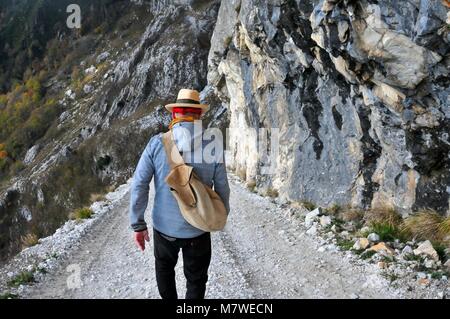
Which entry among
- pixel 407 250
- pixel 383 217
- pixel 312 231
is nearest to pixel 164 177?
pixel 407 250

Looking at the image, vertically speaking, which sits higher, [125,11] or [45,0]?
[45,0]

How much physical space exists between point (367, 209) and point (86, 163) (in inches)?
2501

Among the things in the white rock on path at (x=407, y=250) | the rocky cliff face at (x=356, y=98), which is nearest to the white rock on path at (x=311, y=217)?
the rocky cliff face at (x=356, y=98)

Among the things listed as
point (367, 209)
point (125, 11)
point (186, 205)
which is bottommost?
point (367, 209)

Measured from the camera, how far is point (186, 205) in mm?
4273

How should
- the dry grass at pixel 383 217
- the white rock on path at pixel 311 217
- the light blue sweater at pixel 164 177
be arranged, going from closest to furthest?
the light blue sweater at pixel 164 177
the dry grass at pixel 383 217
the white rock on path at pixel 311 217

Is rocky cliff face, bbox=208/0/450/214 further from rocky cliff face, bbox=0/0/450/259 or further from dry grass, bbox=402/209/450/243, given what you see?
dry grass, bbox=402/209/450/243

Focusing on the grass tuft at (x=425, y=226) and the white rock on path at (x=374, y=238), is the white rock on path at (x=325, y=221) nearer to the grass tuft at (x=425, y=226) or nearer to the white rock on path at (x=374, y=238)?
the white rock on path at (x=374, y=238)

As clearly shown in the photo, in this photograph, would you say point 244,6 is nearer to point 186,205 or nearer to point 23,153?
point 186,205

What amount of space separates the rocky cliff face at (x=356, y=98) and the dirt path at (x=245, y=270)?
187 centimetres

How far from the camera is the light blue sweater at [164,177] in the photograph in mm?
4328

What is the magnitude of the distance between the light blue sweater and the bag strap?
4cm

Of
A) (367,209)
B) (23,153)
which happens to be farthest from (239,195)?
(23,153)

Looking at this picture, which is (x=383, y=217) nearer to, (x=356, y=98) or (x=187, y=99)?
(x=356, y=98)
